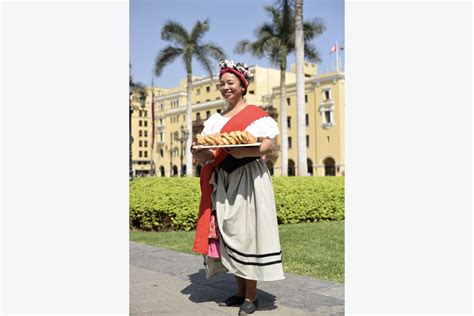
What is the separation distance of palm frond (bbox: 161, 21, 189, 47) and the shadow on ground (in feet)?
63.4

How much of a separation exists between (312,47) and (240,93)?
17471 mm

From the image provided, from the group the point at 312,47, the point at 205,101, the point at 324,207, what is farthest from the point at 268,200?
the point at 205,101

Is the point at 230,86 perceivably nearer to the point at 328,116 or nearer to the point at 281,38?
the point at 281,38

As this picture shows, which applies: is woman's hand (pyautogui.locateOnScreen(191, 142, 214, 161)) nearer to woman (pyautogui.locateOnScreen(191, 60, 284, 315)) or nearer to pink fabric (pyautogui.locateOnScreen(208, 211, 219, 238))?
woman (pyautogui.locateOnScreen(191, 60, 284, 315))

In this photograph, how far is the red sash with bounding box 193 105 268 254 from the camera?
10.5 feet

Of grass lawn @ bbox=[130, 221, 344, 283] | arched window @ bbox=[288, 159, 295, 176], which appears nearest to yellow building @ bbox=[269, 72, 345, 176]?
arched window @ bbox=[288, 159, 295, 176]

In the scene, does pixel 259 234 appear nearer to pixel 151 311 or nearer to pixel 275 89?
pixel 151 311

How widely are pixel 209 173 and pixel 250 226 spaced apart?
19.1 inches

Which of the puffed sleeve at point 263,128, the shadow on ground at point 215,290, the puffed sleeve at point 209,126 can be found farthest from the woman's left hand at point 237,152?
the shadow on ground at point 215,290

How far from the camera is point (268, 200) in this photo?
10.5ft

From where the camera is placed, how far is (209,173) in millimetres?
3363

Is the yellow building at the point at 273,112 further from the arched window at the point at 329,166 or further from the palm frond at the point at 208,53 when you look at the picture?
the palm frond at the point at 208,53

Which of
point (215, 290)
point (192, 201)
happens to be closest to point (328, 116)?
point (192, 201)

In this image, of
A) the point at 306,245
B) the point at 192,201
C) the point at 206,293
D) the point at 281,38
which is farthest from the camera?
the point at 281,38
